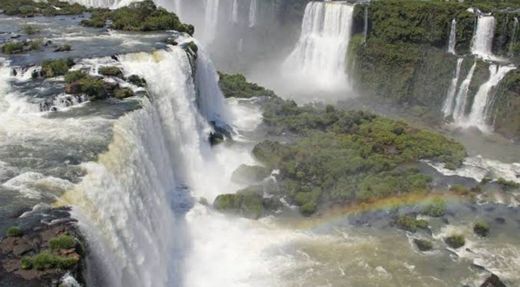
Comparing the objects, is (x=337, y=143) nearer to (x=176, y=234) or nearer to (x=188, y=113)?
(x=188, y=113)

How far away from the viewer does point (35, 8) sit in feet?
155

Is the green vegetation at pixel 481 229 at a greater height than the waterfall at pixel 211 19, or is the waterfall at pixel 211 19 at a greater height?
the waterfall at pixel 211 19

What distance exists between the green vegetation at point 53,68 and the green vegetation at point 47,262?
55.8 ft

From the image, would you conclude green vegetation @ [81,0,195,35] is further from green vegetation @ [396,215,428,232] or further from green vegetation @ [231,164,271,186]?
green vegetation @ [396,215,428,232]

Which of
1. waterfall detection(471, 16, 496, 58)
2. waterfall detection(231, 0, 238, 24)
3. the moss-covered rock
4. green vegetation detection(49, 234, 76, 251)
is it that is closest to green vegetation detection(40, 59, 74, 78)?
the moss-covered rock

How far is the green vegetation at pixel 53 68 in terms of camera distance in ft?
96.8

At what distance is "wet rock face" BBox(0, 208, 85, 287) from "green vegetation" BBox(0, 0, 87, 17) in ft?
109

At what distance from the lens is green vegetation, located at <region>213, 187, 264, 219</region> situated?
29.2 m

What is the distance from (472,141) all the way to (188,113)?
22424mm

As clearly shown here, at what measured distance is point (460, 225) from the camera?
29422 mm

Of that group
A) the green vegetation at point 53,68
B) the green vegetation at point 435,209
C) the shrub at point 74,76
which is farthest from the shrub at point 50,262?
the green vegetation at point 435,209

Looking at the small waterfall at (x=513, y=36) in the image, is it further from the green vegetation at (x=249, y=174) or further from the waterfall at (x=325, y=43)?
the green vegetation at (x=249, y=174)

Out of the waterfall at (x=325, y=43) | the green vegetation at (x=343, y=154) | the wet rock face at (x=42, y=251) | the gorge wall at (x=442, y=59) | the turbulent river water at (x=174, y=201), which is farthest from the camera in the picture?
the waterfall at (x=325, y=43)

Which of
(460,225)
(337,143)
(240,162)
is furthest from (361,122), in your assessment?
(460,225)
